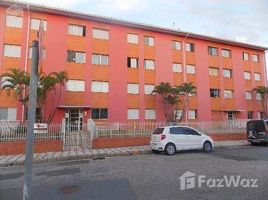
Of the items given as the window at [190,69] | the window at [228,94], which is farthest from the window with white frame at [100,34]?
Result: the window at [228,94]

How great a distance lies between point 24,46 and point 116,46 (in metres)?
9.15

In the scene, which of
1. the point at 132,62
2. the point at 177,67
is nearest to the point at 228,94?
the point at 177,67

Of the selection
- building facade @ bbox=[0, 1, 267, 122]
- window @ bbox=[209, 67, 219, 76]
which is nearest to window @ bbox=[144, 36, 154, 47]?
building facade @ bbox=[0, 1, 267, 122]

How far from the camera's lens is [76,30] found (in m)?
27.4

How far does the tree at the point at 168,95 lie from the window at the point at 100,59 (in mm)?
5963

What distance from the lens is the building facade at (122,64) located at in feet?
82.4

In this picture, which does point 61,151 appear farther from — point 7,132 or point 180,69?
point 180,69

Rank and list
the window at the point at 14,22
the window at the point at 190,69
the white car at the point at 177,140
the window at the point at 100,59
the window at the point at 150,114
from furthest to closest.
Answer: the window at the point at 190,69
the window at the point at 150,114
the window at the point at 100,59
the window at the point at 14,22
the white car at the point at 177,140

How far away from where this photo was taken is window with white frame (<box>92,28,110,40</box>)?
92.6 feet

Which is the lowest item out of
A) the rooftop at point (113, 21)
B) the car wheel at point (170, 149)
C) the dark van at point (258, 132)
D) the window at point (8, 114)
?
the car wheel at point (170, 149)

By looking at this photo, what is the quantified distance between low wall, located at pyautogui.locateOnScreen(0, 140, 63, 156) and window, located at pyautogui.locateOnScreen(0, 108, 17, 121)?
28.5 ft

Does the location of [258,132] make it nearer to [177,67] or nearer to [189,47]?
[177,67]

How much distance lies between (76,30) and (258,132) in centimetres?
1910

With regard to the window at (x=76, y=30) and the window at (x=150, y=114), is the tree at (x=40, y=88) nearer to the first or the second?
the window at (x=76, y=30)
